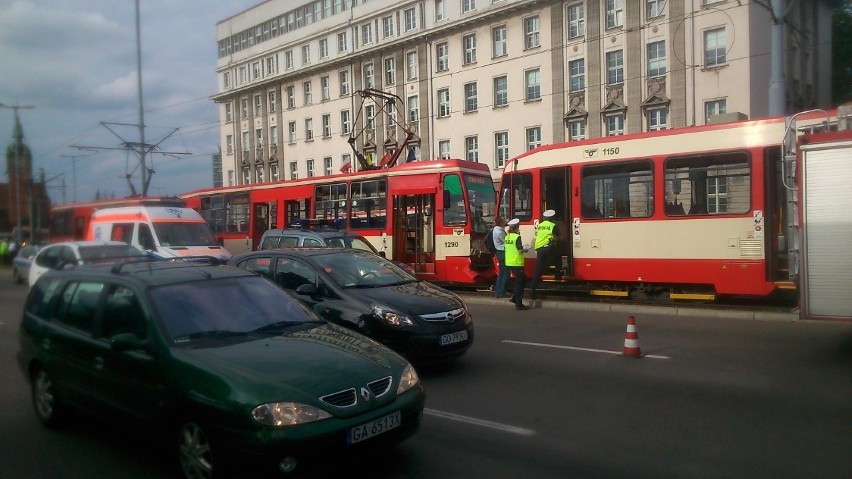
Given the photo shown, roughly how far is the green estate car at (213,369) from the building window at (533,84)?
34.7 metres

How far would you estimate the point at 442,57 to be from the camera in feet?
147

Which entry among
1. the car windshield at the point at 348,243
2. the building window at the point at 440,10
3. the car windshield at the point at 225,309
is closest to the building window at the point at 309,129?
the building window at the point at 440,10

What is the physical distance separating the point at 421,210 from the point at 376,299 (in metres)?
10.5

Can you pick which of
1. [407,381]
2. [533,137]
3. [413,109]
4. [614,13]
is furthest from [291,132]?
[407,381]

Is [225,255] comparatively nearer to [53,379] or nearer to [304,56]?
[53,379]

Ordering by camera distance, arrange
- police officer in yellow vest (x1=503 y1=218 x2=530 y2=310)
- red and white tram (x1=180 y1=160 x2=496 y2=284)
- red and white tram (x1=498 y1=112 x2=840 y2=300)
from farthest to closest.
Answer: red and white tram (x1=180 y1=160 x2=496 y2=284) < police officer in yellow vest (x1=503 y1=218 x2=530 y2=310) < red and white tram (x1=498 y1=112 x2=840 y2=300)

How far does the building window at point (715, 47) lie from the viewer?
32.0 metres

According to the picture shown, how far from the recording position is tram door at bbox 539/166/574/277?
1545 centimetres

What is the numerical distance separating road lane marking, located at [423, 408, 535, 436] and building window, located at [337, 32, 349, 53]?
47768 mm

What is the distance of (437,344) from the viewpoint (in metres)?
8.29

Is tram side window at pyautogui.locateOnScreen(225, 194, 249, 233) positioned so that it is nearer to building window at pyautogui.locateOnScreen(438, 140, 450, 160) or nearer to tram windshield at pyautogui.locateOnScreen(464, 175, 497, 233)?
tram windshield at pyautogui.locateOnScreen(464, 175, 497, 233)

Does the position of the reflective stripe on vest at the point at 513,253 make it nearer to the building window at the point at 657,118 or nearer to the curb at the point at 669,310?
the curb at the point at 669,310

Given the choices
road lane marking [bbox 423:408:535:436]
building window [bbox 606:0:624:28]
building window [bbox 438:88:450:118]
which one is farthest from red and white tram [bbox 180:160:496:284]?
building window [bbox 438:88:450:118]

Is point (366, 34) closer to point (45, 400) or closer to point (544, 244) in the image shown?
point (544, 244)
